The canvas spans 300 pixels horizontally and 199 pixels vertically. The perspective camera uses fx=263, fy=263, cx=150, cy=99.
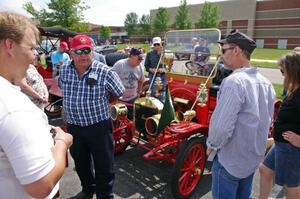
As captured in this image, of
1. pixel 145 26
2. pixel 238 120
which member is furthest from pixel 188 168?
pixel 145 26

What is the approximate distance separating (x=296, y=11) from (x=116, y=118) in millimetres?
48539

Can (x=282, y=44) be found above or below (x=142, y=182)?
above

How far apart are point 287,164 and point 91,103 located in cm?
198

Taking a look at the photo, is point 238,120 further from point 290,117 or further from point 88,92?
point 88,92

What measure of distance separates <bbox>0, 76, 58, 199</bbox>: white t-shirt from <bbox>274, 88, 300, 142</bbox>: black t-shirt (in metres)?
2.14

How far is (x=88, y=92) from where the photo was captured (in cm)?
265

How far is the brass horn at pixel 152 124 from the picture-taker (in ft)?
11.1

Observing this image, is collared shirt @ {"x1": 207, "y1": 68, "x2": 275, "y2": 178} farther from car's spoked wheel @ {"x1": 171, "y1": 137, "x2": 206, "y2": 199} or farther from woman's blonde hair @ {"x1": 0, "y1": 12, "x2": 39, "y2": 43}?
woman's blonde hair @ {"x1": 0, "y1": 12, "x2": 39, "y2": 43}

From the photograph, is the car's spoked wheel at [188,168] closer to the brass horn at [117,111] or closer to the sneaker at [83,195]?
the sneaker at [83,195]

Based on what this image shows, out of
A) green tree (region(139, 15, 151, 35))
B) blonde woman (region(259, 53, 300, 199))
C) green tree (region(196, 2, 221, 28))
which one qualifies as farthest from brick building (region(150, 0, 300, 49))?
blonde woman (region(259, 53, 300, 199))

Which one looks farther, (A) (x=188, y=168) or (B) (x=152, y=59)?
(B) (x=152, y=59)

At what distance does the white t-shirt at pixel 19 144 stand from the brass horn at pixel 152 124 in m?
2.39

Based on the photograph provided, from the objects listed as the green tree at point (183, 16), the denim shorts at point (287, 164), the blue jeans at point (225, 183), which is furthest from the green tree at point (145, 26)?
the blue jeans at point (225, 183)

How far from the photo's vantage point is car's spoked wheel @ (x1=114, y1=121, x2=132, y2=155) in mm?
4027
